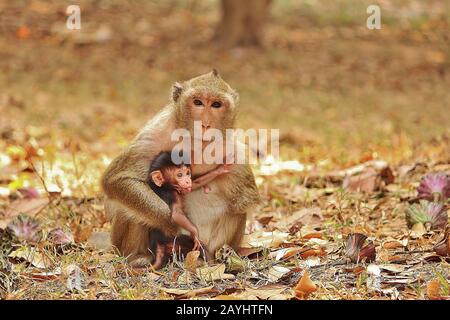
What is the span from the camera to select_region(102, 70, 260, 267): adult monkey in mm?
4297

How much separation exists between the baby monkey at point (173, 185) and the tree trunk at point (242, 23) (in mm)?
10501

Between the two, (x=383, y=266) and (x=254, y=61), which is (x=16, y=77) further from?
(x=383, y=266)

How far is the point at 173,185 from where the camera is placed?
432 cm

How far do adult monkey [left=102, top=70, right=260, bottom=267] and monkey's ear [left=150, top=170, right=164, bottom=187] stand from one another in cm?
8

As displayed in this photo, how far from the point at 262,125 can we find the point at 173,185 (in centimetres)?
592

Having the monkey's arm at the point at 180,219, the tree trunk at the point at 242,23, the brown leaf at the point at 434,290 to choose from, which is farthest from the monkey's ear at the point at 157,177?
the tree trunk at the point at 242,23

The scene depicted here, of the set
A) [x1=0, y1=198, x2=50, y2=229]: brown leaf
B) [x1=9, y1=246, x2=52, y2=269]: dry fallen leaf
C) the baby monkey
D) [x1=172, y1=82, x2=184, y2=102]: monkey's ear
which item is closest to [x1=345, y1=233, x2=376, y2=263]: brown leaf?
the baby monkey

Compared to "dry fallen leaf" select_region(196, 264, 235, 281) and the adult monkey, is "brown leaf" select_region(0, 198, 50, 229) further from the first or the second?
"dry fallen leaf" select_region(196, 264, 235, 281)

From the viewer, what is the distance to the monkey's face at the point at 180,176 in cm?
425
